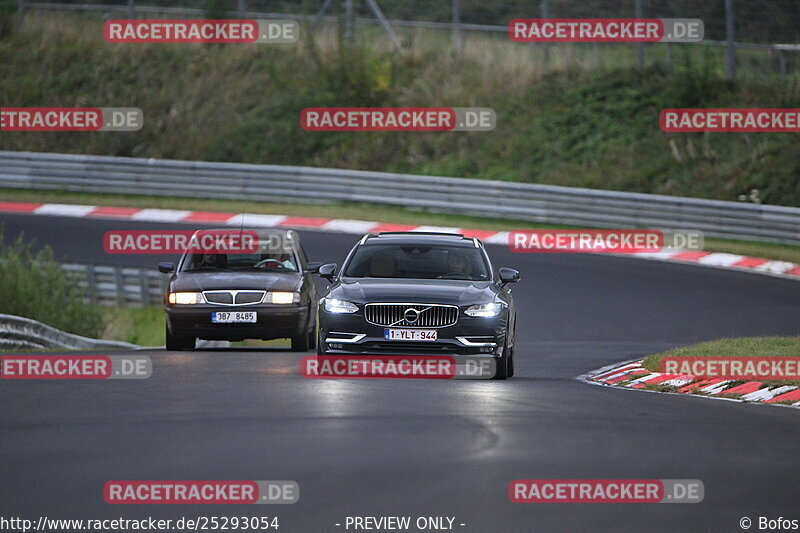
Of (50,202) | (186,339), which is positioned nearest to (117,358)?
(186,339)

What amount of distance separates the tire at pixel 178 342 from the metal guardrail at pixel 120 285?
27.8 feet

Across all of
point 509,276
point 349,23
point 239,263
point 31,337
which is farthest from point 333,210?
point 509,276

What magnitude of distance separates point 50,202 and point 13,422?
957 inches

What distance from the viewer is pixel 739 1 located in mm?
33781

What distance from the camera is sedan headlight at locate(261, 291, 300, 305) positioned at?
56.4ft

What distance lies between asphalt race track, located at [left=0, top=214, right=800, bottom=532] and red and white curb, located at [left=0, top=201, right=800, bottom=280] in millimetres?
11317

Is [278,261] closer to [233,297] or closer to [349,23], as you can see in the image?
[233,297]

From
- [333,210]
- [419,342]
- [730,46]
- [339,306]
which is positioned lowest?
[419,342]

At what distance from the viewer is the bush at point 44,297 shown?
22797 mm

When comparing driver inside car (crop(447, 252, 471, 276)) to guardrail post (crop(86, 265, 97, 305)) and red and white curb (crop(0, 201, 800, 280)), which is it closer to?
guardrail post (crop(86, 265, 97, 305))

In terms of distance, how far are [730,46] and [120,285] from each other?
53.3 ft

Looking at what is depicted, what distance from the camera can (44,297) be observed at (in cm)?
2298

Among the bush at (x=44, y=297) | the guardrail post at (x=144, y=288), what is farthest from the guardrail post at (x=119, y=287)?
the bush at (x=44, y=297)

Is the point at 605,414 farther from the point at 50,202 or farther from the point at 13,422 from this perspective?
the point at 50,202
